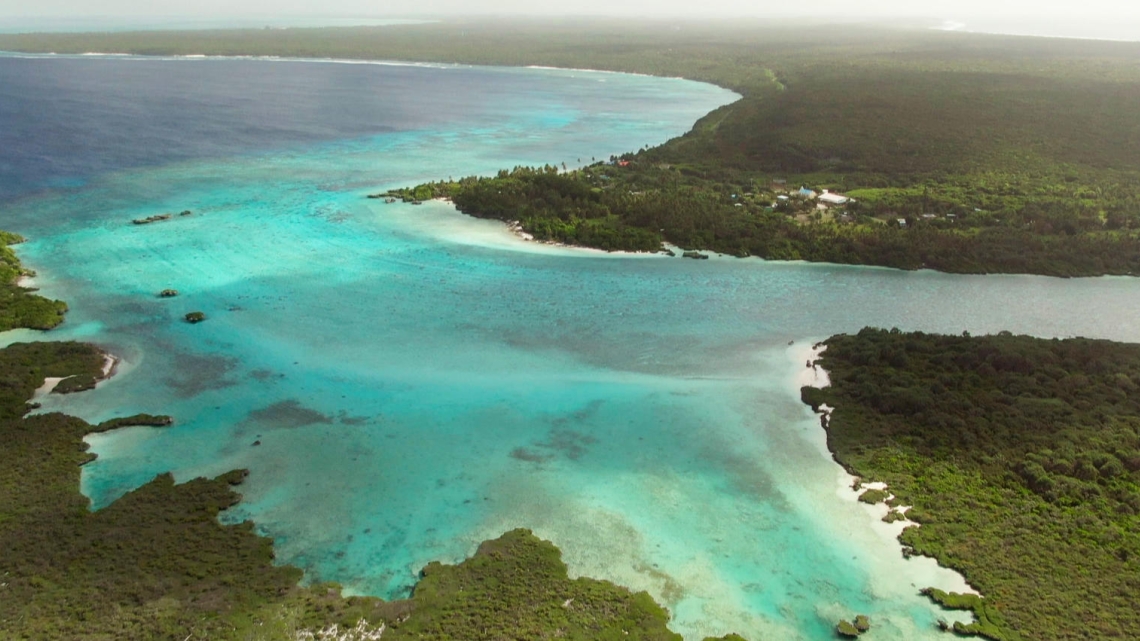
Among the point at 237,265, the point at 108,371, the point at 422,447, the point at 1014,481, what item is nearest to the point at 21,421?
the point at 108,371

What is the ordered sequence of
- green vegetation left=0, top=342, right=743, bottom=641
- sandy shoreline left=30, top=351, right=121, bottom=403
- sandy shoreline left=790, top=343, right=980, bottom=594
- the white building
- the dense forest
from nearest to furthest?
green vegetation left=0, top=342, right=743, bottom=641, sandy shoreline left=790, top=343, right=980, bottom=594, sandy shoreline left=30, top=351, right=121, bottom=403, the dense forest, the white building

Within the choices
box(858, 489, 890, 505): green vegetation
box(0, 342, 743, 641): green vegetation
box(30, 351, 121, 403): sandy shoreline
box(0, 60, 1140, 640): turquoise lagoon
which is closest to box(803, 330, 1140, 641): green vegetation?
box(858, 489, 890, 505): green vegetation

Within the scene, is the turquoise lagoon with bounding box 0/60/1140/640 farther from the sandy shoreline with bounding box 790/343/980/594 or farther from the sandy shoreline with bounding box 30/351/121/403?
the sandy shoreline with bounding box 30/351/121/403

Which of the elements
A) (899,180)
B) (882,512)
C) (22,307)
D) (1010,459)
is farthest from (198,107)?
(1010,459)

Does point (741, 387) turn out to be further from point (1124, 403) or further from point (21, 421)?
point (21, 421)

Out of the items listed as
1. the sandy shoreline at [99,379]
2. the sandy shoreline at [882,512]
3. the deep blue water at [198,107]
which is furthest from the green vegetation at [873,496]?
the deep blue water at [198,107]

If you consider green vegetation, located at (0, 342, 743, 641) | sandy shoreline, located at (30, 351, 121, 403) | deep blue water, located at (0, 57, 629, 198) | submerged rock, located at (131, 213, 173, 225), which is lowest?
green vegetation, located at (0, 342, 743, 641)

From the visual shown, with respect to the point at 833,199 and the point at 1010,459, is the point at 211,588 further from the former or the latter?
the point at 833,199
